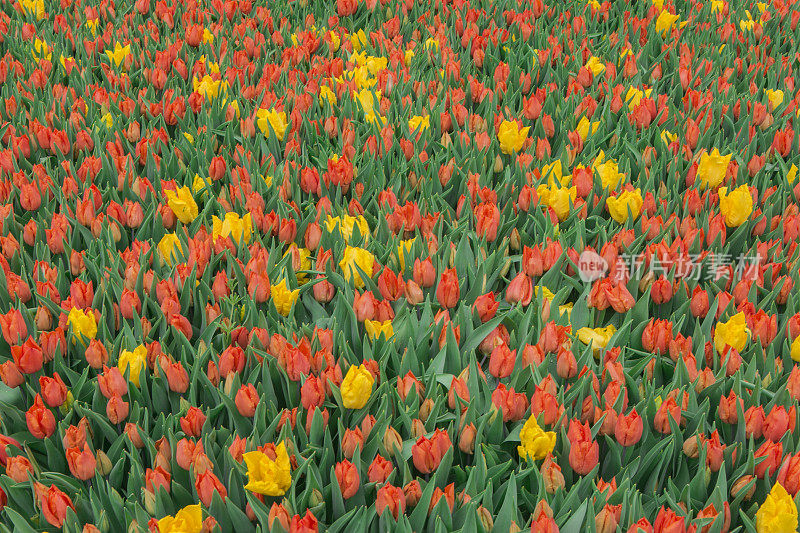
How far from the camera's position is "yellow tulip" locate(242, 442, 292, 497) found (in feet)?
4.91

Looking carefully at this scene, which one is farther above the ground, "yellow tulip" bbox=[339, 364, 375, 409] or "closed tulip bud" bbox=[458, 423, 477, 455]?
"yellow tulip" bbox=[339, 364, 375, 409]

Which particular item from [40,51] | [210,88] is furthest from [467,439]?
[40,51]

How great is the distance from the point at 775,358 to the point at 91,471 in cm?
146

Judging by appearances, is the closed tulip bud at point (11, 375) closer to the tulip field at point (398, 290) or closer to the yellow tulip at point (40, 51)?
the tulip field at point (398, 290)

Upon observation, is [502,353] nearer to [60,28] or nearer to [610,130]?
[610,130]

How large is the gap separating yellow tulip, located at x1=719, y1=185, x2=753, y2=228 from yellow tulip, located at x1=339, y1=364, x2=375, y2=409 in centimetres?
122

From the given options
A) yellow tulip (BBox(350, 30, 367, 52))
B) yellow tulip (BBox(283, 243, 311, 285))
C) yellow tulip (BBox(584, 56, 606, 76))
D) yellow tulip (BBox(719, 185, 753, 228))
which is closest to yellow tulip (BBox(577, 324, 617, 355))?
yellow tulip (BBox(719, 185, 753, 228))

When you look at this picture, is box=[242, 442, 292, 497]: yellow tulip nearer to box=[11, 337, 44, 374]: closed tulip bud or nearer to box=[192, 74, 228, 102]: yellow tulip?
box=[11, 337, 44, 374]: closed tulip bud

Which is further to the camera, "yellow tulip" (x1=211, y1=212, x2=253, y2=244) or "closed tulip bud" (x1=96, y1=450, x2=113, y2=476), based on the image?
"yellow tulip" (x1=211, y1=212, x2=253, y2=244)

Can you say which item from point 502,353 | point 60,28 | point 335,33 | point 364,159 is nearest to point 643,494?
point 502,353

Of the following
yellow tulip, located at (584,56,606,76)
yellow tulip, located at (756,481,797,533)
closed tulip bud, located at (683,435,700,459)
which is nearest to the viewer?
yellow tulip, located at (756,481,797,533)

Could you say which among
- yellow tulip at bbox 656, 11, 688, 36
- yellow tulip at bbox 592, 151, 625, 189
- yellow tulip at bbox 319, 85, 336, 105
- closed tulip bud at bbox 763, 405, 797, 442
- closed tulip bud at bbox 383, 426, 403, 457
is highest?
yellow tulip at bbox 656, 11, 688, 36

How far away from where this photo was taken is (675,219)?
2334 mm

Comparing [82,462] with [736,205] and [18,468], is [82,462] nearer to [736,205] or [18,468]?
[18,468]
